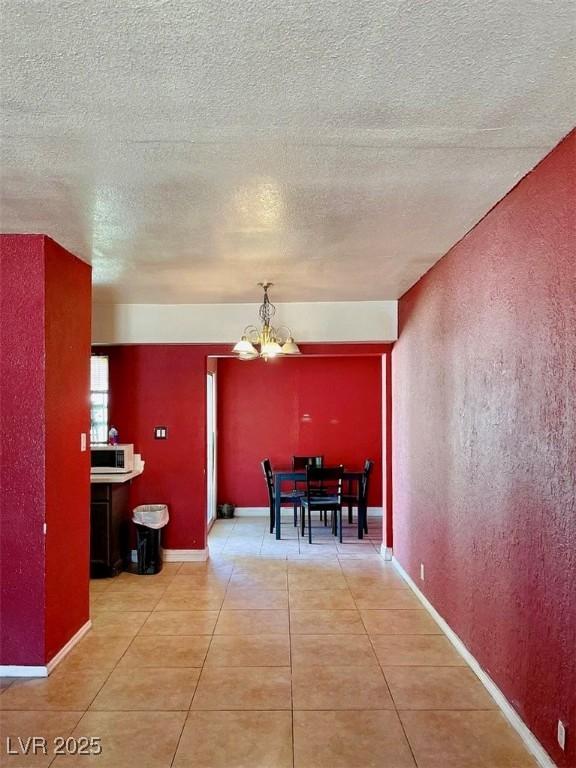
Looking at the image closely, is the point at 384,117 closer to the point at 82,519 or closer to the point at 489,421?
the point at 489,421

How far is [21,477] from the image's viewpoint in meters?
3.04

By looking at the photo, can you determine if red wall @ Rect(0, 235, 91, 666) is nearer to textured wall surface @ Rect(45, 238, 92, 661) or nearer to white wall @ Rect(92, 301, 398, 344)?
textured wall surface @ Rect(45, 238, 92, 661)

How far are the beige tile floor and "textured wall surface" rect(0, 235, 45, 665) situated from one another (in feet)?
1.01

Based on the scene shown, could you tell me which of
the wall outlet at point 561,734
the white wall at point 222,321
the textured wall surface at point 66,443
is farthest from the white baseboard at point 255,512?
the wall outlet at point 561,734

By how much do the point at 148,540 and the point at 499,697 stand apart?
3.36 meters

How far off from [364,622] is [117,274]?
10.4 feet

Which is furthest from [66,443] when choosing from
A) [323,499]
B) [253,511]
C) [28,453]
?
[253,511]

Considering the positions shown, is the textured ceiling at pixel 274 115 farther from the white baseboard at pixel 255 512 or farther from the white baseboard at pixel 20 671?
the white baseboard at pixel 255 512

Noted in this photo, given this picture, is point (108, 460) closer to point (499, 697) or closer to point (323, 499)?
point (323, 499)

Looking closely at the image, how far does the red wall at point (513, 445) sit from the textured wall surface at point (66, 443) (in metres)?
2.42

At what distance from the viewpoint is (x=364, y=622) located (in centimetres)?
384

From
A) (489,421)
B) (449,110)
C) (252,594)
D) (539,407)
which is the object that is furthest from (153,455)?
(449,110)

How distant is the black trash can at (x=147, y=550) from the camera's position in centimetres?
505

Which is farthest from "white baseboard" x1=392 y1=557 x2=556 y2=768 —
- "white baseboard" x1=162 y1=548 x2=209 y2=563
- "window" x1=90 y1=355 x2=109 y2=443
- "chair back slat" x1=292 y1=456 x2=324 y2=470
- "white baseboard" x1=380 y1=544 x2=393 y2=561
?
"window" x1=90 y1=355 x2=109 y2=443
